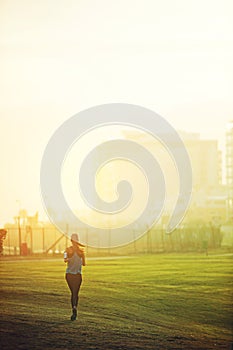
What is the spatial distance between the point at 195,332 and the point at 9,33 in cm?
341

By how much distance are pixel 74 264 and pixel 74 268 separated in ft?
0.13

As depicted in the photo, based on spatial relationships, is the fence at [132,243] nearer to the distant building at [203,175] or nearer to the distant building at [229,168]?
the distant building at [203,175]

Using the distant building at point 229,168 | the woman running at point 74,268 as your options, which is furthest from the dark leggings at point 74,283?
the distant building at point 229,168

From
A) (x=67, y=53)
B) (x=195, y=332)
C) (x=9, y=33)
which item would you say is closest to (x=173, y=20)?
(x=67, y=53)

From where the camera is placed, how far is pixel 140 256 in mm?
9000

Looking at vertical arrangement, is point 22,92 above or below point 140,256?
above

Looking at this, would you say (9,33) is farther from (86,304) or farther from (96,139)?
(86,304)

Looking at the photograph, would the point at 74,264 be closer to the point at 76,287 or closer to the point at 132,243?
the point at 76,287

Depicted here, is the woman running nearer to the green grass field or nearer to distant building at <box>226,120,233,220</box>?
the green grass field

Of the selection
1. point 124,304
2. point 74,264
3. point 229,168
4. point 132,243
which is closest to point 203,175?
point 229,168

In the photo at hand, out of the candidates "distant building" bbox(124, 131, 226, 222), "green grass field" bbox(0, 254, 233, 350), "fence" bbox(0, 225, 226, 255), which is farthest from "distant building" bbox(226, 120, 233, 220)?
"green grass field" bbox(0, 254, 233, 350)

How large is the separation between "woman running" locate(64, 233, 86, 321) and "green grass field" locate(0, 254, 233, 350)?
12cm

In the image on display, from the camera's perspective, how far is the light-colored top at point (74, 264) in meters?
8.03

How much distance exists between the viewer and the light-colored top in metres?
8.03
